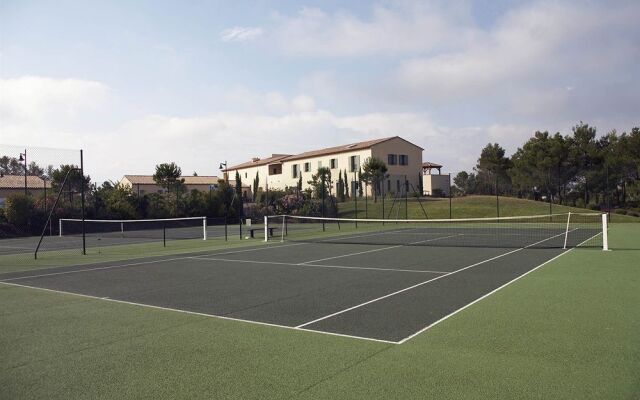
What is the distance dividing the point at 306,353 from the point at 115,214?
34159 millimetres

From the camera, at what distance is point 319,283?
1079 centimetres

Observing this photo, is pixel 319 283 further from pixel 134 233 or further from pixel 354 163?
pixel 354 163

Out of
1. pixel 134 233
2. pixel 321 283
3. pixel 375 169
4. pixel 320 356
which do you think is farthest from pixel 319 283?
pixel 375 169

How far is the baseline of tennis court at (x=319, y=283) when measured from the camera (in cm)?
745

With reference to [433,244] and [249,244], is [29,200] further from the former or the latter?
[433,244]

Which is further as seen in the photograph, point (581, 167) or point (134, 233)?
point (581, 167)

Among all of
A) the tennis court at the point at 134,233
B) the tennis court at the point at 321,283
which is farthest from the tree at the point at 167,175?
the tennis court at the point at 321,283

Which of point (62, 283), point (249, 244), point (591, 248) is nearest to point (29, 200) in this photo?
point (249, 244)

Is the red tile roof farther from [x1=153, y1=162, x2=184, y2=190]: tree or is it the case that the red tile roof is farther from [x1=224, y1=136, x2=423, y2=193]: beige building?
[x1=153, y1=162, x2=184, y2=190]: tree

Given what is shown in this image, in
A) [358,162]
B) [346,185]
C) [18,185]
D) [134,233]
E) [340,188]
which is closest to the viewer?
[134,233]

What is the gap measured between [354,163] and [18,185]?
1473 inches

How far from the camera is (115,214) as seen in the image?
3634cm

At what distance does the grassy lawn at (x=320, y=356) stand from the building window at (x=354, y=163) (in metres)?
53.0

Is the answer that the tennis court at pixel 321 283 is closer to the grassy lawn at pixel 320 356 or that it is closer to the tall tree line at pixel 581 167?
the grassy lawn at pixel 320 356
